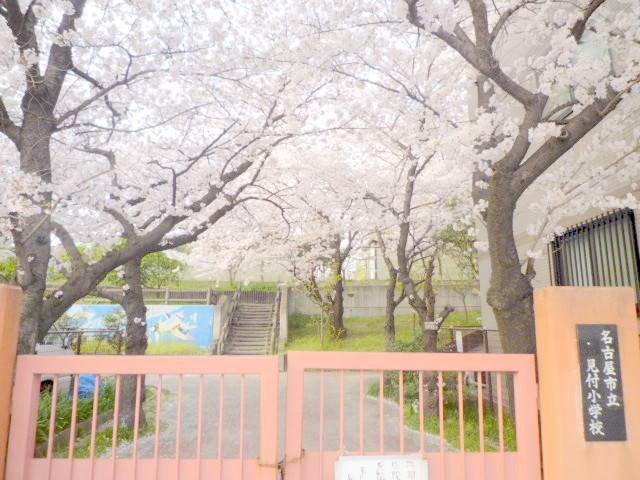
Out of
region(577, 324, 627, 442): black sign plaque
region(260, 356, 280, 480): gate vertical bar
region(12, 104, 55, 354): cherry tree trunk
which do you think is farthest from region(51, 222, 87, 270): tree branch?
region(577, 324, 627, 442): black sign plaque

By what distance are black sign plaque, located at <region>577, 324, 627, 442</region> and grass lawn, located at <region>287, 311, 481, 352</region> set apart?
646 inches

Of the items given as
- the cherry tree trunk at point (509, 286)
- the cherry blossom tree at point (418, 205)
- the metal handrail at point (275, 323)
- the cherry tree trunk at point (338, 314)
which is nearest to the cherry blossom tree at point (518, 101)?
the cherry tree trunk at point (509, 286)

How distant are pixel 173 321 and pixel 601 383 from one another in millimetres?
20336

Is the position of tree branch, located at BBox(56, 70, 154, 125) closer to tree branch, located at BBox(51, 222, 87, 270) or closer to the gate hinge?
tree branch, located at BBox(51, 222, 87, 270)

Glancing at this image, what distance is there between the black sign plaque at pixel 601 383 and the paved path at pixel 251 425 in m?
5.13

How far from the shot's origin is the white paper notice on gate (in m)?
3.40

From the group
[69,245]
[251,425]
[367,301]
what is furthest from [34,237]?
[367,301]

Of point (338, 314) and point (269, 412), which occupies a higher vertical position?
point (338, 314)

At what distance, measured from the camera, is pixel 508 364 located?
3.62 m

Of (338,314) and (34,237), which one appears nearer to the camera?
(34,237)

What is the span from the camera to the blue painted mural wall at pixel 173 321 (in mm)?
20906

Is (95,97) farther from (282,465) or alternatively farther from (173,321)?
(173,321)

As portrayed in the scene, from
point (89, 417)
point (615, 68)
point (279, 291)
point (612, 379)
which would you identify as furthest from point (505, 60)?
point (279, 291)

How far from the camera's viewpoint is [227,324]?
22.4 meters
